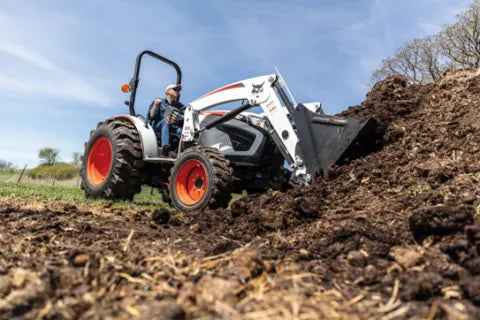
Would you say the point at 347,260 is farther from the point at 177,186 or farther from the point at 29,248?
the point at 177,186

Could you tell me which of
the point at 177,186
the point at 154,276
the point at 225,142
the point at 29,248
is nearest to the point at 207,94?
the point at 225,142

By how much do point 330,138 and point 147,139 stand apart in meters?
3.22

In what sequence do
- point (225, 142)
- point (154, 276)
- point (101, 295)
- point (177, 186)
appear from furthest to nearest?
point (225, 142), point (177, 186), point (154, 276), point (101, 295)

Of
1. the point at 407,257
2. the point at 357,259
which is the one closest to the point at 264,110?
the point at 357,259

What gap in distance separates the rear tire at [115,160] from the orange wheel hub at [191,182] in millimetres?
1203

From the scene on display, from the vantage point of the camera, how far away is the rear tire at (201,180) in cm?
573

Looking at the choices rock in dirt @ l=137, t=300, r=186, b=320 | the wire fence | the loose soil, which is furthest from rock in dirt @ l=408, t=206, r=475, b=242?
the wire fence

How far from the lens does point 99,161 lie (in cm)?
838

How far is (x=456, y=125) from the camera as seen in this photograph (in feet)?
17.5

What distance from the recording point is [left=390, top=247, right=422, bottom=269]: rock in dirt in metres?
2.58

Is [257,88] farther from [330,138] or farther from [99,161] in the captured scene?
[99,161]

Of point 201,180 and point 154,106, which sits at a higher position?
point 154,106

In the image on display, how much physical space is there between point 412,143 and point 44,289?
4.50 metres

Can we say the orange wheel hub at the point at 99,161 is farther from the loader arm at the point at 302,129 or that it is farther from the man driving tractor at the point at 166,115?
the loader arm at the point at 302,129
